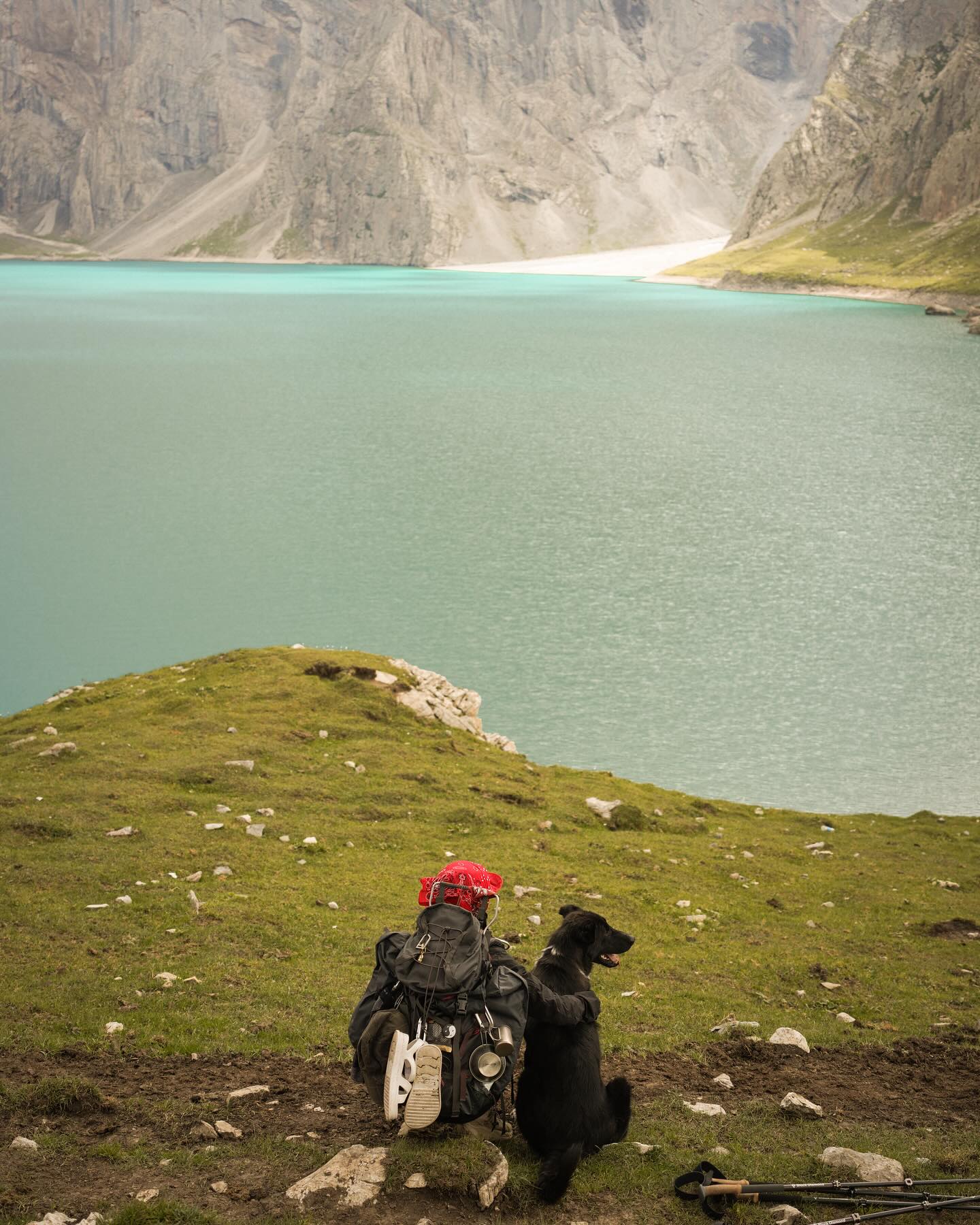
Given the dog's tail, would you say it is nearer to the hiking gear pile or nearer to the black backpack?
the black backpack

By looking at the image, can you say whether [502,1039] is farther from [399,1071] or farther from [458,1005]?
[399,1071]

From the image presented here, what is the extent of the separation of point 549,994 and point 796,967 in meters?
7.17

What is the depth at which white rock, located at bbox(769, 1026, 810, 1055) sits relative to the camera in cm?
1141

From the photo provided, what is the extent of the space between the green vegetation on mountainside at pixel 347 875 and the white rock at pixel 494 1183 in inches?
122

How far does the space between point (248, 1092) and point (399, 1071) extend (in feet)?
7.77

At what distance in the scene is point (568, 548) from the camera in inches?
2007

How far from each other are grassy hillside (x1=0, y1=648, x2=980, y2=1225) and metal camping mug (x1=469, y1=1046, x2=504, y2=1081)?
870mm

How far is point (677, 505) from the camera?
58.8 meters

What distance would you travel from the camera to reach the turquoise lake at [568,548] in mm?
34031

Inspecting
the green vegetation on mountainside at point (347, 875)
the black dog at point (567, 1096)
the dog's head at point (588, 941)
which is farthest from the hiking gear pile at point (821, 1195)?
the green vegetation on mountainside at point (347, 875)

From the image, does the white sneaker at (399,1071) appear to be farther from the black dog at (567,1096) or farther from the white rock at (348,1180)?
the black dog at (567,1096)

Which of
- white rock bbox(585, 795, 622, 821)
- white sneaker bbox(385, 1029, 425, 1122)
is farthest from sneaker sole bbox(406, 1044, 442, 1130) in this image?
white rock bbox(585, 795, 622, 821)

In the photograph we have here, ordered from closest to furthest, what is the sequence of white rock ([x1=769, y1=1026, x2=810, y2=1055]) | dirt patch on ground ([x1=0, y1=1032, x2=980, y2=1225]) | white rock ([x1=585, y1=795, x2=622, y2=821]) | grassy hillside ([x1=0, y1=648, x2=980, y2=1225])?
Answer: dirt patch on ground ([x1=0, y1=1032, x2=980, y2=1225]), grassy hillside ([x1=0, y1=648, x2=980, y2=1225]), white rock ([x1=769, y1=1026, x2=810, y2=1055]), white rock ([x1=585, y1=795, x2=622, y2=821])

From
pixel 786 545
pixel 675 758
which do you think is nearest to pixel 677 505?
pixel 786 545
